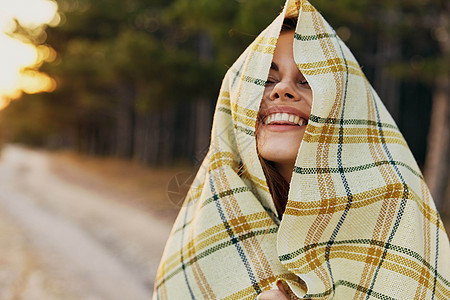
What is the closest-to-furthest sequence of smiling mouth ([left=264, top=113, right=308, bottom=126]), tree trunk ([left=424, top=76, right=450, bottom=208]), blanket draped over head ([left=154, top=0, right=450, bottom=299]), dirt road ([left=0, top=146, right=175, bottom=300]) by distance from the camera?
blanket draped over head ([left=154, top=0, right=450, bottom=299]) < smiling mouth ([left=264, top=113, right=308, bottom=126]) < dirt road ([left=0, top=146, right=175, bottom=300]) < tree trunk ([left=424, top=76, right=450, bottom=208])

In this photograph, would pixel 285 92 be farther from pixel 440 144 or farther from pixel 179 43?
pixel 179 43

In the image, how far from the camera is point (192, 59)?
32.6ft

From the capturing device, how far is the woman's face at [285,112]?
1.16 m

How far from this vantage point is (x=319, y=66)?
1.11 meters

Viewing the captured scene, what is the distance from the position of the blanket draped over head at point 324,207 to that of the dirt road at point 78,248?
3301 millimetres

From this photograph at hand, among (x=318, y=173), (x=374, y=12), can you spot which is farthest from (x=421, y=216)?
(x=374, y=12)

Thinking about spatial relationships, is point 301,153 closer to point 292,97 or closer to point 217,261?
point 292,97

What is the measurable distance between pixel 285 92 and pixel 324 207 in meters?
0.33

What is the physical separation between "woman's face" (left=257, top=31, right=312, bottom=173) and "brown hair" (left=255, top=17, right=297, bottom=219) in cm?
4

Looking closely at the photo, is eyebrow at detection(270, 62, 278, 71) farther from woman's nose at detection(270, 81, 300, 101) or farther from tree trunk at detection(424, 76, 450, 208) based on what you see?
tree trunk at detection(424, 76, 450, 208)

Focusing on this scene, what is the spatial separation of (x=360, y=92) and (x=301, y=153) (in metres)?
0.26

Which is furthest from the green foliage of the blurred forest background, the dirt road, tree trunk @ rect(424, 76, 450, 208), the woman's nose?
the dirt road

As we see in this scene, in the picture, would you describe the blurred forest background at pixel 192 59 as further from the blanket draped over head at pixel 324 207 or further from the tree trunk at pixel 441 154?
the blanket draped over head at pixel 324 207

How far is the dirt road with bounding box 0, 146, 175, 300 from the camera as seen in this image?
14.7 ft
